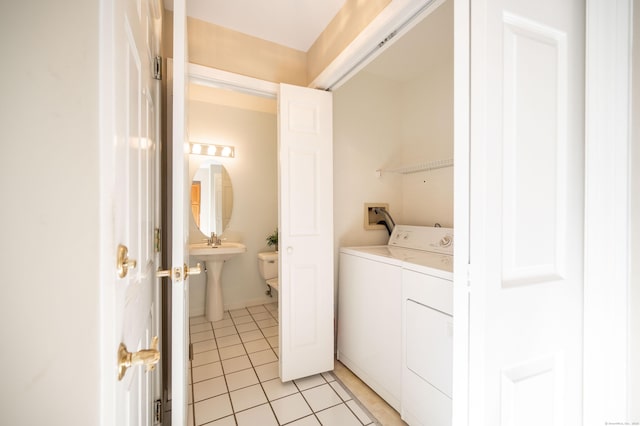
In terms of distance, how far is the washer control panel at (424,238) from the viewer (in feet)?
5.98

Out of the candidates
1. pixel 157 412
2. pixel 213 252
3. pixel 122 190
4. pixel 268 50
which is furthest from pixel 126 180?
pixel 213 252

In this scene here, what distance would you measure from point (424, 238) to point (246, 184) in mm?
2449

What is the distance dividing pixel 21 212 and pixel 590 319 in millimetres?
1403

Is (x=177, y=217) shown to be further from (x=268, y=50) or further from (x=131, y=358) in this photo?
(x=268, y=50)

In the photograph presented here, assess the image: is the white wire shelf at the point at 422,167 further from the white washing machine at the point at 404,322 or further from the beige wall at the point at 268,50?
the beige wall at the point at 268,50

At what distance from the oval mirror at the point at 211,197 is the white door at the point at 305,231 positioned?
1784 millimetres

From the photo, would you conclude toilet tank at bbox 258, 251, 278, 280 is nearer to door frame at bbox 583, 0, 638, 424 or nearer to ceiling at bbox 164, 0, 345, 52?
ceiling at bbox 164, 0, 345, 52

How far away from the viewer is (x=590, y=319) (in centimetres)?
82

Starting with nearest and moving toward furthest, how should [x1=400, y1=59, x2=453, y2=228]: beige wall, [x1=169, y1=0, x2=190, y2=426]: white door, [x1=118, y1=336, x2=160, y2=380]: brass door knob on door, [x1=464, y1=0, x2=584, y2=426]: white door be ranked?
[x1=118, y1=336, x2=160, y2=380]: brass door knob on door
[x1=464, y1=0, x2=584, y2=426]: white door
[x1=169, y1=0, x2=190, y2=426]: white door
[x1=400, y1=59, x2=453, y2=228]: beige wall

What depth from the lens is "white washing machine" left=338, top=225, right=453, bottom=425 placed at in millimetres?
1310

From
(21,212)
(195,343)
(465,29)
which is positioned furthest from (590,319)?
(195,343)

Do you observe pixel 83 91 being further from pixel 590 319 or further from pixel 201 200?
pixel 201 200

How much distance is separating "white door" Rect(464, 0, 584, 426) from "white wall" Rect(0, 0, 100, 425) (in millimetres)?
836

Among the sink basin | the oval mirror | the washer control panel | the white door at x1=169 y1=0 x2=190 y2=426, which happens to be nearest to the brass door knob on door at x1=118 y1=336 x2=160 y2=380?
the white door at x1=169 y1=0 x2=190 y2=426
